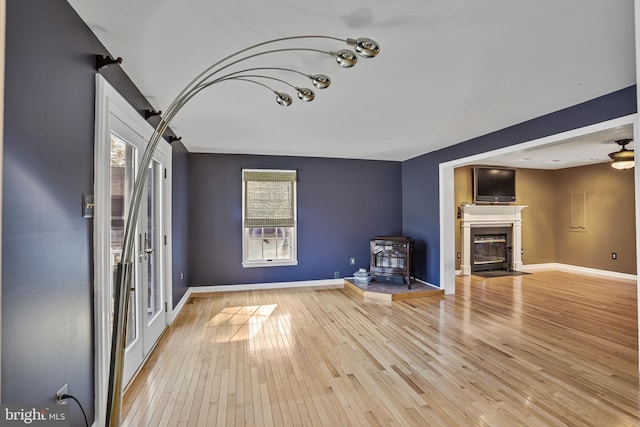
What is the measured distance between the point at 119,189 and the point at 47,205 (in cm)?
93

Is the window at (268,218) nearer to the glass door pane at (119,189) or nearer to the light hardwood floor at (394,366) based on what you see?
the light hardwood floor at (394,366)

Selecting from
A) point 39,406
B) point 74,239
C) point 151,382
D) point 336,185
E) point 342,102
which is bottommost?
point 151,382

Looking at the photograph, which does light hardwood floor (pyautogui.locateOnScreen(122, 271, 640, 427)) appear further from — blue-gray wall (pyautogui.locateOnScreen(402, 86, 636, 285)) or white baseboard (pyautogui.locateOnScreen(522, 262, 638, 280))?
white baseboard (pyautogui.locateOnScreen(522, 262, 638, 280))

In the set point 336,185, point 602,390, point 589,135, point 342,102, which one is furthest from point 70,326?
point 336,185

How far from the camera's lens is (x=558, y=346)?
3086 mm

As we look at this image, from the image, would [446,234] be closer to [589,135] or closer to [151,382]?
[589,135]

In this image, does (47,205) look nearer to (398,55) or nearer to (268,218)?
(398,55)

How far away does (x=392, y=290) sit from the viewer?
4.93 m

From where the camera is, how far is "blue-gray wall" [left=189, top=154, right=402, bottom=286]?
532cm

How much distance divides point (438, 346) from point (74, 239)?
3121mm

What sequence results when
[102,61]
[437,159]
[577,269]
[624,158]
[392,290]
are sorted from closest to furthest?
1. [102,61]
2. [624,158]
3. [392,290]
4. [437,159]
5. [577,269]

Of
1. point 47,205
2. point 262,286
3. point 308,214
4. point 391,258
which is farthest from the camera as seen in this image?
point 308,214

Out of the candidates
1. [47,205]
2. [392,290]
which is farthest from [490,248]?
[47,205]

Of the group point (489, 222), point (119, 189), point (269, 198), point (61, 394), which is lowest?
point (61, 394)
